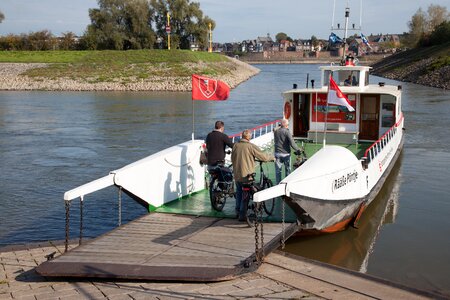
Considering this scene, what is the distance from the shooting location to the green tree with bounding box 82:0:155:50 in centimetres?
9019

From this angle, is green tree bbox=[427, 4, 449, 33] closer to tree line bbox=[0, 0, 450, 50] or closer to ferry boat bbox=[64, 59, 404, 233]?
tree line bbox=[0, 0, 450, 50]

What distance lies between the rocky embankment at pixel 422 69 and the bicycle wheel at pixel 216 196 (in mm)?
52504

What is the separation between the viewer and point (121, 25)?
303 ft

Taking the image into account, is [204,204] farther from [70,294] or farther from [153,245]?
[70,294]

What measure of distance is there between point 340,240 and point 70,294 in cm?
629

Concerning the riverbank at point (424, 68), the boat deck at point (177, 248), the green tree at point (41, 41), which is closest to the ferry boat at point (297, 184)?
the boat deck at point (177, 248)

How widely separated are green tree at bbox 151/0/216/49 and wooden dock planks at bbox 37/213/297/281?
84.9 m

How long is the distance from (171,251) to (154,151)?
15365 mm

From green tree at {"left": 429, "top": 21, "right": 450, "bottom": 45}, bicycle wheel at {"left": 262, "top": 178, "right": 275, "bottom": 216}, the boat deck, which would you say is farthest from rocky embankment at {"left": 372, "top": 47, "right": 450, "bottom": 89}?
the boat deck

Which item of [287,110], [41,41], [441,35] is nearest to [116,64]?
[41,41]

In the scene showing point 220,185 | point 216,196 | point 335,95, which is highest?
point 335,95

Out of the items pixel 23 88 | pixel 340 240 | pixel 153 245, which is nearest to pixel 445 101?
pixel 340 240

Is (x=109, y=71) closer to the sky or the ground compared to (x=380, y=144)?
closer to the sky

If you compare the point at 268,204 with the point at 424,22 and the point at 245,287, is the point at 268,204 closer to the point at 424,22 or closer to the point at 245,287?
the point at 245,287
